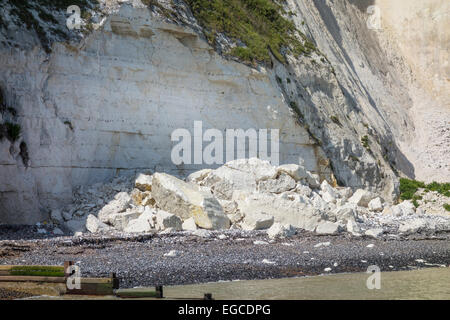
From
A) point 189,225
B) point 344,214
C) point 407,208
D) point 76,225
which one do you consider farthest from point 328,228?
point 407,208

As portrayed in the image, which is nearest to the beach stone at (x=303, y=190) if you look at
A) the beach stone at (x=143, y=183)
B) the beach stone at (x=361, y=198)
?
the beach stone at (x=361, y=198)

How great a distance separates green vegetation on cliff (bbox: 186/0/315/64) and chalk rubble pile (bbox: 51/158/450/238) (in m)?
5.17

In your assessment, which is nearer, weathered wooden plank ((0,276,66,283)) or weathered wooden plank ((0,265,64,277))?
weathered wooden plank ((0,276,66,283))

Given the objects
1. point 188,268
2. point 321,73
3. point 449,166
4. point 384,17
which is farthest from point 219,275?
point 384,17

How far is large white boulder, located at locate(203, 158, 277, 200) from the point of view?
18391mm

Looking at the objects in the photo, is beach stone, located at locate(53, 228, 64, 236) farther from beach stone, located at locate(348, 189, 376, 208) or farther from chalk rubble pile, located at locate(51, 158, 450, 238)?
beach stone, located at locate(348, 189, 376, 208)

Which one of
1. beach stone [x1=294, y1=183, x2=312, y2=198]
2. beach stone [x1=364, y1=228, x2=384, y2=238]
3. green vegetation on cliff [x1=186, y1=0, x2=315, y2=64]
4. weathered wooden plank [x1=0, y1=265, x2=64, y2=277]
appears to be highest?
green vegetation on cliff [x1=186, y1=0, x2=315, y2=64]

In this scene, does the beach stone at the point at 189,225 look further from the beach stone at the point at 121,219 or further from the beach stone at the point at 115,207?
the beach stone at the point at 115,207

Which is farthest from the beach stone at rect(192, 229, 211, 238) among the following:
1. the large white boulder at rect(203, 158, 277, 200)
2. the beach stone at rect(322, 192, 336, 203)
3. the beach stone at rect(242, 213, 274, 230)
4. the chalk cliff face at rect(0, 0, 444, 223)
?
the beach stone at rect(322, 192, 336, 203)

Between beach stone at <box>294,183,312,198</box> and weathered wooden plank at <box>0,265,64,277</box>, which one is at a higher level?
Answer: beach stone at <box>294,183,312,198</box>

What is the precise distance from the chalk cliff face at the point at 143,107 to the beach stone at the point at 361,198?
5.00 feet

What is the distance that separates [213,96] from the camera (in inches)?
832

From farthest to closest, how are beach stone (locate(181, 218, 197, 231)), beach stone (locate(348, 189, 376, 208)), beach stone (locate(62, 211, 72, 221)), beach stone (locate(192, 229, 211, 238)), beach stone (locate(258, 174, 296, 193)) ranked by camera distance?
beach stone (locate(348, 189, 376, 208)) < beach stone (locate(258, 174, 296, 193)) < beach stone (locate(62, 211, 72, 221)) < beach stone (locate(181, 218, 197, 231)) < beach stone (locate(192, 229, 211, 238))

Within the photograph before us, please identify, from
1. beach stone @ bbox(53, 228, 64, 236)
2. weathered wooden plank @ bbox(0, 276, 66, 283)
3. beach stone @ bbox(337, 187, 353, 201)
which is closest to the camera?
weathered wooden plank @ bbox(0, 276, 66, 283)
